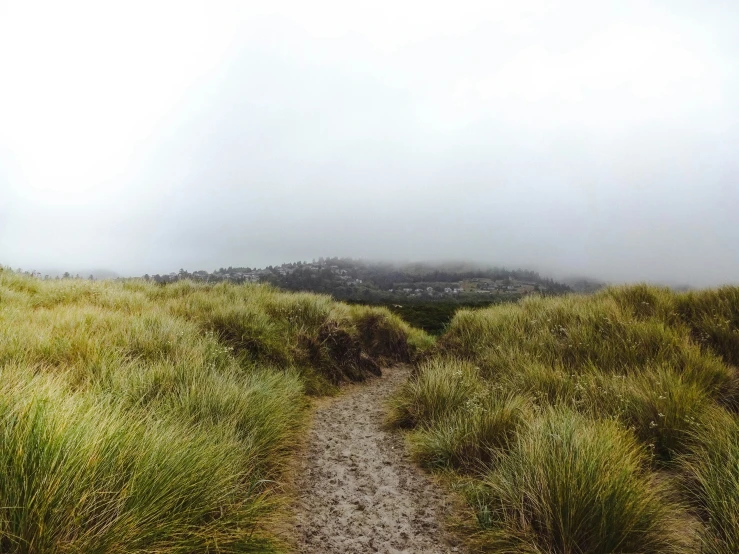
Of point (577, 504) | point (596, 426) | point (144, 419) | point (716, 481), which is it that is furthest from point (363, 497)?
point (716, 481)

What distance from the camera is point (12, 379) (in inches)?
130

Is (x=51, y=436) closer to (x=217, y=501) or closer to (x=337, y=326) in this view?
(x=217, y=501)

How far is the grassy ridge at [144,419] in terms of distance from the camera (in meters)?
2.17

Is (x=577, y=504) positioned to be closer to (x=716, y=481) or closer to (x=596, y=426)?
(x=716, y=481)

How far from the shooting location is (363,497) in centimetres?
425

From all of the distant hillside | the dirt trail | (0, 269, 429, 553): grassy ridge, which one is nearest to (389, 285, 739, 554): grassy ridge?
the dirt trail

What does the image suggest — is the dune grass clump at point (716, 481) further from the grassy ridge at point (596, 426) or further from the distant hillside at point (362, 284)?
the distant hillside at point (362, 284)

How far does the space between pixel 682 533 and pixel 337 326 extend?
847 cm

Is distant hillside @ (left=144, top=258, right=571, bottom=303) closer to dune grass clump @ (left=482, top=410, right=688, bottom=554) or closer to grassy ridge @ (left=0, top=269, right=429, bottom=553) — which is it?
grassy ridge @ (left=0, top=269, right=429, bottom=553)

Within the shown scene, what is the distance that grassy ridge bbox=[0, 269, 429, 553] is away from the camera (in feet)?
7.11

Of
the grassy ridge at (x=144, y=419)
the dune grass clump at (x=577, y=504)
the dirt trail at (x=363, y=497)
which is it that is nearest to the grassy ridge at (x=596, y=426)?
the dune grass clump at (x=577, y=504)

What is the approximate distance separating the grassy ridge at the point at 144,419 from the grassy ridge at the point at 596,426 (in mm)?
2057

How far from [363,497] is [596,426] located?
261 centimetres

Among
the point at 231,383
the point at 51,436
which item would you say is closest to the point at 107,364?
the point at 231,383
